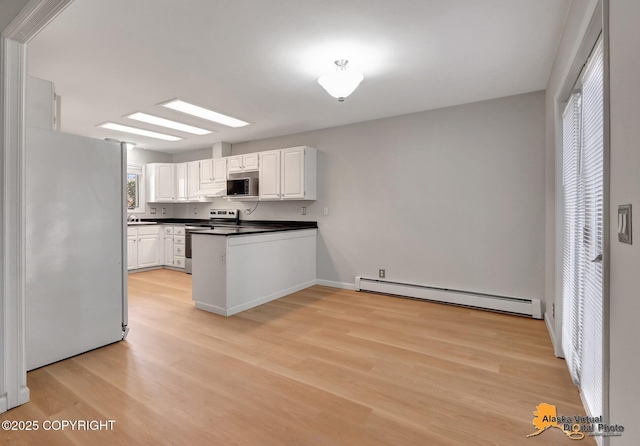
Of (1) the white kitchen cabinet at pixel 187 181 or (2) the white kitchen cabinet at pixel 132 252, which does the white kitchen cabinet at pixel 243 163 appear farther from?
(2) the white kitchen cabinet at pixel 132 252

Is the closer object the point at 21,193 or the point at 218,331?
the point at 21,193

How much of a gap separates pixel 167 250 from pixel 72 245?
3.95 metres

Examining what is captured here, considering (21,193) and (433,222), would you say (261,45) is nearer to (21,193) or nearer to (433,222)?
(21,193)

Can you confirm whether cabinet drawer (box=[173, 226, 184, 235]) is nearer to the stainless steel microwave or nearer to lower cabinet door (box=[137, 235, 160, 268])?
lower cabinet door (box=[137, 235, 160, 268])

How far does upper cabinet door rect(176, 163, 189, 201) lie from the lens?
251 inches

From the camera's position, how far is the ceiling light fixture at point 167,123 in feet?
13.9

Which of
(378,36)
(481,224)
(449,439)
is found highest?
(378,36)

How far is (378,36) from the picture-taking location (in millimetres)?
2297

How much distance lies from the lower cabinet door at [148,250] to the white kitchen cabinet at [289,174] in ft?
8.73

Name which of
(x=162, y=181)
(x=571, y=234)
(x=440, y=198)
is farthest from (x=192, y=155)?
(x=571, y=234)

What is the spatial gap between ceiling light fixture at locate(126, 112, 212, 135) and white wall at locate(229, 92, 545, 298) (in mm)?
1797

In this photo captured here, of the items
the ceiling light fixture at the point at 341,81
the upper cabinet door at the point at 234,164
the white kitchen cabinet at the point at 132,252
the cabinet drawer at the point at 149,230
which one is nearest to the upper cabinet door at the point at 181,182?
the cabinet drawer at the point at 149,230

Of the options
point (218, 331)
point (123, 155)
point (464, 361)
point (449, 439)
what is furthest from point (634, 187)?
point (123, 155)

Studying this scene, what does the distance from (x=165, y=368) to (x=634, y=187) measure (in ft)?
8.93
